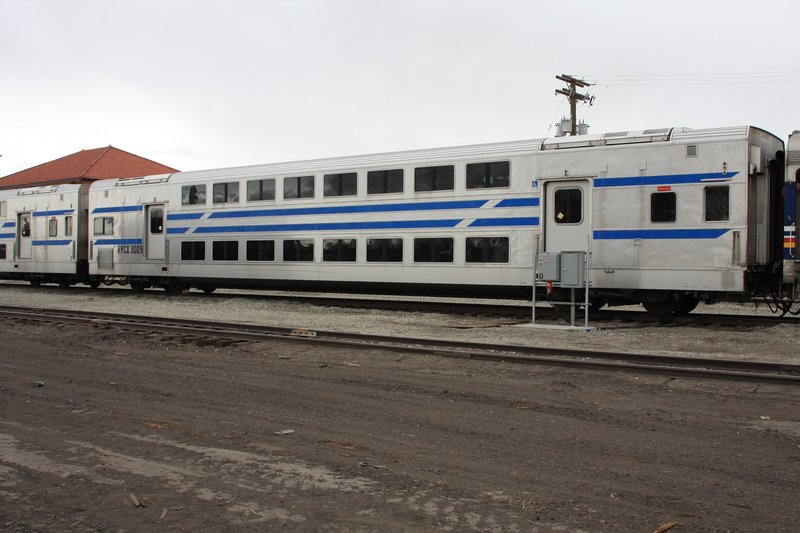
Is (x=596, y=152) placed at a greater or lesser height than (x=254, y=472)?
greater

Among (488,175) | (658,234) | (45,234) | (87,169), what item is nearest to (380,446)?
(658,234)

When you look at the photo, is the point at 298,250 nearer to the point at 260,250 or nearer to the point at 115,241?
the point at 260,250

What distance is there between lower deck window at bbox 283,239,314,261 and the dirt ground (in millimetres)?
9647

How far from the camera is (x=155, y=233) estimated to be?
21.9 metres

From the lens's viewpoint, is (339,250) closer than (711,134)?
No

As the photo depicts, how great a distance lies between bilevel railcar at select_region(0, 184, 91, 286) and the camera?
2456 cm

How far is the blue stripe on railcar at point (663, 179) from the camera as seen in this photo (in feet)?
42.6

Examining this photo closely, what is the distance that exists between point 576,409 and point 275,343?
5.73m

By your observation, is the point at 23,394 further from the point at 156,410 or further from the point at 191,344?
the point at 191,344

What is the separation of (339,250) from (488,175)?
4585 millimetres

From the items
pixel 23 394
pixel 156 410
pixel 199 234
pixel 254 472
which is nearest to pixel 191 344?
pixel 23 394

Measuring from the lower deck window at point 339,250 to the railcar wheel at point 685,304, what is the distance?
305 inches

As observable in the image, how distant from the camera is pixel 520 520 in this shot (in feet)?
13.0

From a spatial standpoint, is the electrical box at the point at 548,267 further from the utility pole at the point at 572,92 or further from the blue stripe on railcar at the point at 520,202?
the utility pole at the point at 572,92
